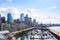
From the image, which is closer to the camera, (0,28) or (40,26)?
(0,28)

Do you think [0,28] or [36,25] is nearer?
[0,28]

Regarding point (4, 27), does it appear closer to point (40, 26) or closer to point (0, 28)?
point (0, 28)

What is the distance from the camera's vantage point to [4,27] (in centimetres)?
1612

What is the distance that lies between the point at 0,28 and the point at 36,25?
30104mm

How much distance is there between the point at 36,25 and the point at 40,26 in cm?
115

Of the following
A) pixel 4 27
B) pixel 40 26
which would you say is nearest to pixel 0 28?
pixel 4 27

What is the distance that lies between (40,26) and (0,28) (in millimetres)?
29814

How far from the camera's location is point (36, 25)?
1772 inches

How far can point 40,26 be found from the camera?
44531 mm

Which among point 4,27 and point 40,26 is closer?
point 4,27

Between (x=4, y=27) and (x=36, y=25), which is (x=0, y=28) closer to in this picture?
(x=4, y=27)

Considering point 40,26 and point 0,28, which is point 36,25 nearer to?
point 40,26

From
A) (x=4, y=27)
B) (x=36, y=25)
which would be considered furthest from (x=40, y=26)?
(x=4, y=27)
